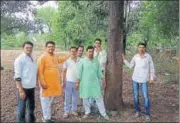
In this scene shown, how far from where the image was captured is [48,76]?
784 cm

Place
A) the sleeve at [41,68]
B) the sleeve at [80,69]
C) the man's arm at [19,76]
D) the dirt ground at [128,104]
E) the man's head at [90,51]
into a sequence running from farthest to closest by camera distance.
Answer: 1. the dirt ground at [128,104]
2. the sleeve at [80,69]
3. the man's head at [90,51]
4. the sleeve at [41,68]
5. the man's arm at [19,76]

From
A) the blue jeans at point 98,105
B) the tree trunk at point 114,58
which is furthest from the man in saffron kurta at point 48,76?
the tree trunk at point 114,58

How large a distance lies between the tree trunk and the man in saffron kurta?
6.08ft

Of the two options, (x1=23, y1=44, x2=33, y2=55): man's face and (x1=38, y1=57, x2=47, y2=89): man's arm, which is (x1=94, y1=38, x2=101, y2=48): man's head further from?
(x1=23, y1=44, x2=33, y2=55): man's face

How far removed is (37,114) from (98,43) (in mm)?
2398

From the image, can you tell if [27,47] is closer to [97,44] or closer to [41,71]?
[41,71]

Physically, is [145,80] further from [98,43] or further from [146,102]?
[98,43]

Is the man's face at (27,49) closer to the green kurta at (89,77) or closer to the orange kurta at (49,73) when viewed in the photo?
the orange kurta at (49,73)

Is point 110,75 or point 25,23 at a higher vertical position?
point 25,23

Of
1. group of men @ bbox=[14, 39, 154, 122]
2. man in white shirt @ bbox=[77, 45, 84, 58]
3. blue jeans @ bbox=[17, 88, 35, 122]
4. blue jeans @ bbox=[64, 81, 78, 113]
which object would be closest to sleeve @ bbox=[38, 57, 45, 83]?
group of men @ bbox=[14, 39, 154, 122]

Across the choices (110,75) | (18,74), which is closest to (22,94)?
(18,74)

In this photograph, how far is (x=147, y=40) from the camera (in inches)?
1096

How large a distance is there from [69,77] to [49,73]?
2.46 ft

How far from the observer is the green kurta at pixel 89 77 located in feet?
27.5
